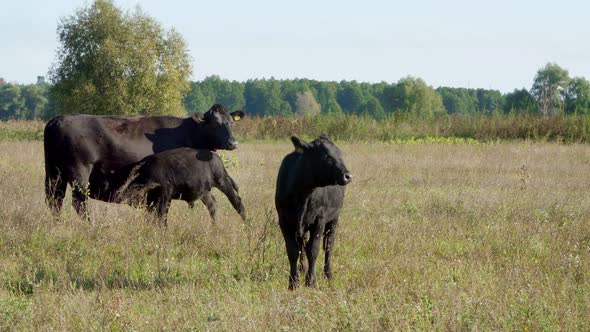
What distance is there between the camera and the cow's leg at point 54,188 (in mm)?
10969

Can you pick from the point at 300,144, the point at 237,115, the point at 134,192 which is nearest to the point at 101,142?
the point at 134,192

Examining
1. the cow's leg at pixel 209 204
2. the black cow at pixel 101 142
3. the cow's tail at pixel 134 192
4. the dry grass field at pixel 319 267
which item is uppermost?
the black cow at pixel 101 142

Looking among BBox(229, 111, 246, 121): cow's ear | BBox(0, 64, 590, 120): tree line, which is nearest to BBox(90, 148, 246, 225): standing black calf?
BBox(229, 111, 246, 121): cow's ear

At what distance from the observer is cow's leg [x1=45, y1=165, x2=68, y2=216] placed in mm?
10969

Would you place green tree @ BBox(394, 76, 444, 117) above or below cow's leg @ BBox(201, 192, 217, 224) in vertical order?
above

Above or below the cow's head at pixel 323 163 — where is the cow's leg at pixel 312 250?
below

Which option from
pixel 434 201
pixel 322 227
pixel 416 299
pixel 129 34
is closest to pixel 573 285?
pixel 416 299

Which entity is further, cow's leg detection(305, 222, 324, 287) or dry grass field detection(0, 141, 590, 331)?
cow's leg detection(305, 222, 324, 287)

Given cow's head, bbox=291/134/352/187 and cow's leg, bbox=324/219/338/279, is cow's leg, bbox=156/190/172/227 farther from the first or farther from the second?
cow's head, bbox=291/134/352/187

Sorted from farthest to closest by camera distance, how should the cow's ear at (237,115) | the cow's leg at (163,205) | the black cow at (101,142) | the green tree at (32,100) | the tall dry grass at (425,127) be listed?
the green tree at (32,100)
the tall dry grass at (425,127)
the cow's ear at (237,115)
the black cow at (101,142)
the cow's leg at (163,205)

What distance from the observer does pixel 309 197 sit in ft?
24.5

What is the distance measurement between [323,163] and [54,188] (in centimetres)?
521

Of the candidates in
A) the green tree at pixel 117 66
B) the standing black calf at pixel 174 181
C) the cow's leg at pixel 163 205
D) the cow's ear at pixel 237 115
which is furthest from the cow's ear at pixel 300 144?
the green tree at pixel 117 66

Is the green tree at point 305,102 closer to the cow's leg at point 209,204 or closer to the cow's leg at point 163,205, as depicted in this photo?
the cow's leg at point 209,204
